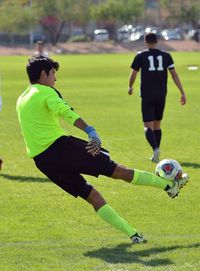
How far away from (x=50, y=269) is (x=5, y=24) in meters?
92.0

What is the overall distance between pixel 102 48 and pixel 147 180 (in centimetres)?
7558

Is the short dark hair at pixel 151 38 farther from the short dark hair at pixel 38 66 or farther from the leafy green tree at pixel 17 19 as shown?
the leafy green tree at pixel 17 19

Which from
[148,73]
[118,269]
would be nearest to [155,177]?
[118,269]

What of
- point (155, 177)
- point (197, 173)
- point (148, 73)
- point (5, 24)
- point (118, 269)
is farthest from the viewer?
point (5, 24)

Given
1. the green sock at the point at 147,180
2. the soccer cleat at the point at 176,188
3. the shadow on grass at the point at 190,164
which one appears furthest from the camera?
the shadow on grass at the point at 190,164

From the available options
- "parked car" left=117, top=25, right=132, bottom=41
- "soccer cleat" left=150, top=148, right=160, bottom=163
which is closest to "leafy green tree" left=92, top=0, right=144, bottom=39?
"parked car" left=117, top=25, right=132, bottom=41

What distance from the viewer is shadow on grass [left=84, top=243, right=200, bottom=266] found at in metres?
6.74

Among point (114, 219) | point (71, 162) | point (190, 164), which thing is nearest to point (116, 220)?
point (114, 219)

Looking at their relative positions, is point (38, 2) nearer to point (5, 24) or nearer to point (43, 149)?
point (5, 24)

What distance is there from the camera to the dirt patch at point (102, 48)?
80.1m

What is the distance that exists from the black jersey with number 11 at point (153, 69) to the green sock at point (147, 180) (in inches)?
198

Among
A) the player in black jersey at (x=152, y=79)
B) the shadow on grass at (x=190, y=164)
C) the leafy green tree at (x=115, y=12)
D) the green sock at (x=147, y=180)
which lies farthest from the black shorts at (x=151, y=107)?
the leafy green tree at (x=115, y=12)

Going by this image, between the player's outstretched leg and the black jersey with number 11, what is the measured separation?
544 cm

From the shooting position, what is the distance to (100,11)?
338ft
